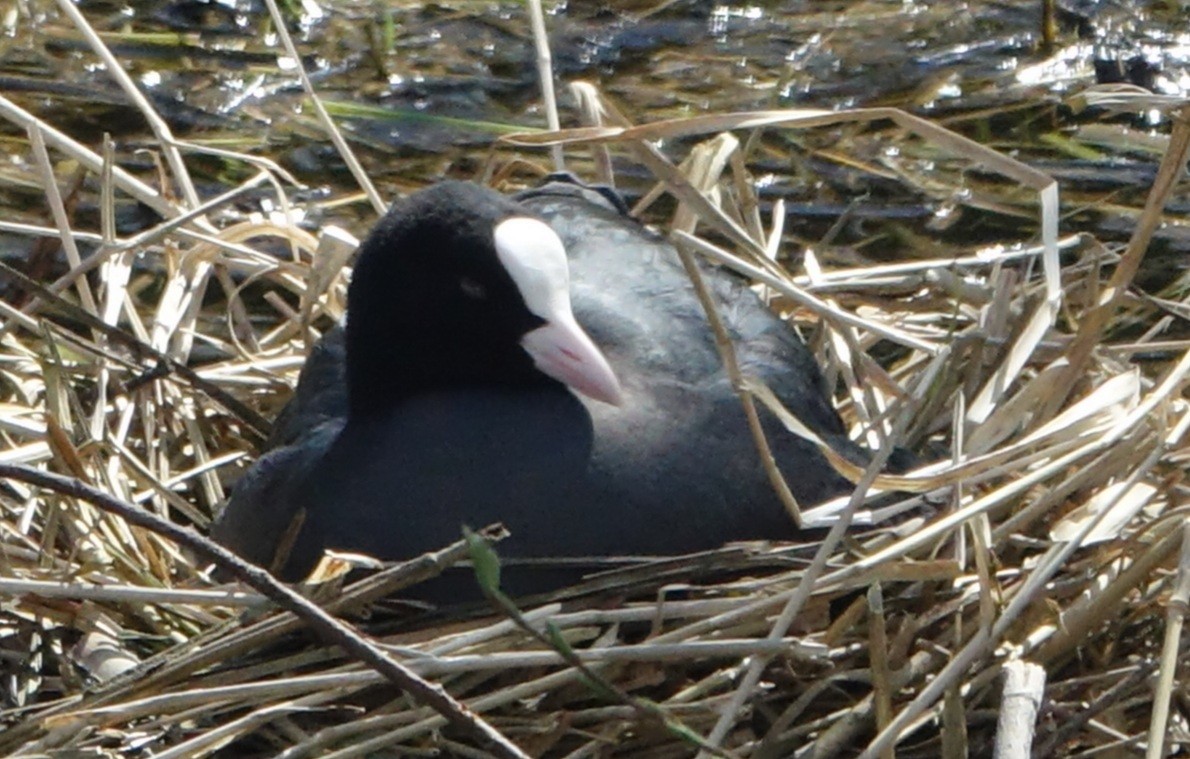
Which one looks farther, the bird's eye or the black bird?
the bird's eye

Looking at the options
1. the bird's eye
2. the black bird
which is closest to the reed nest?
the black bird

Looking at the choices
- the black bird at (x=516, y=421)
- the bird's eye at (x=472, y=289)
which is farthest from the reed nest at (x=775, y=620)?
the bird's eye at (x=472, y=289)

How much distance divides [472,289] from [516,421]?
0.55 ft

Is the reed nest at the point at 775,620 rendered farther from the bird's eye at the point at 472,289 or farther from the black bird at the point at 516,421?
the bird's eye at the point at 472,289

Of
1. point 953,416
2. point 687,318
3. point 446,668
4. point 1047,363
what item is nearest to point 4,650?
point 446,668

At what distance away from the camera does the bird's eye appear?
278cm

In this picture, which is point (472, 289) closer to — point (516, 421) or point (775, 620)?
point (516, 421)

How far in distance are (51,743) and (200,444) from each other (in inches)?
38.1

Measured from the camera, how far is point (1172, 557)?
2.47 m

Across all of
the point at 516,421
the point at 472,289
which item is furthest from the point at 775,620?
the point at 472,289

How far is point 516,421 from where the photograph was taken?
2742mm

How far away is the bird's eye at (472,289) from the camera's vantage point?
2.78m

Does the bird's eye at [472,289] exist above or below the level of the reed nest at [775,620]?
above

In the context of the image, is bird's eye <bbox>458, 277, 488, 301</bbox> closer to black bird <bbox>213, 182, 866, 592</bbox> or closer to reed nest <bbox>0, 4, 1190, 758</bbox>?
black bird <bbox>213, 182, 866, 592</bbox>
